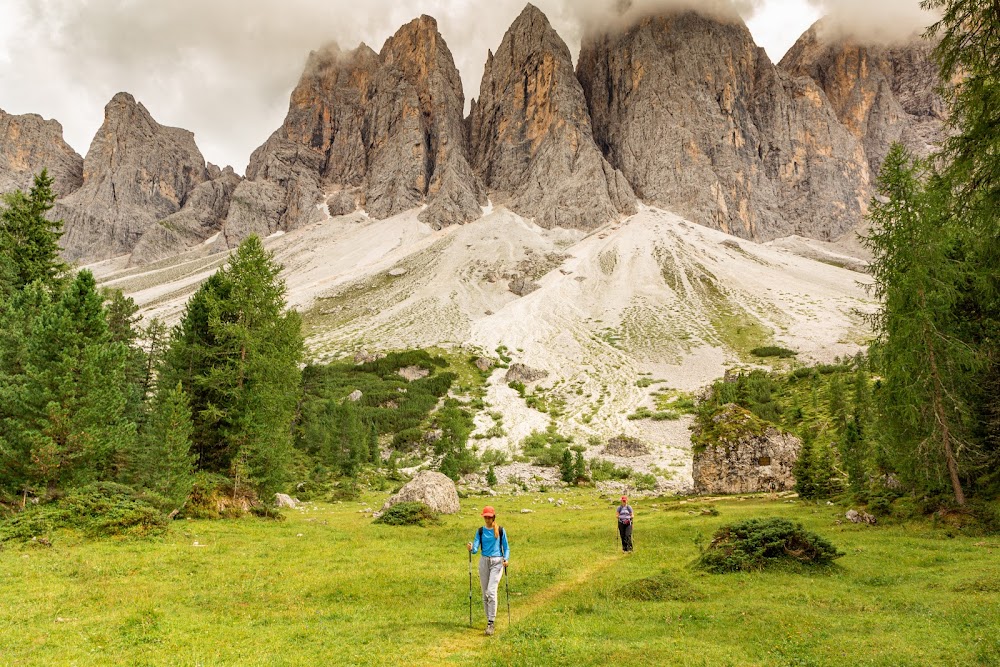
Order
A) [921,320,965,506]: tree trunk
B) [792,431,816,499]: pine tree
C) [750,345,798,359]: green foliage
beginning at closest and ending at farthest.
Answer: [921,320,965,506]: tree trunk, [792,431,816,499]: pine tree, [750,345,798,359]: green foliage

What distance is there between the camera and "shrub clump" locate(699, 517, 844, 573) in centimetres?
1315

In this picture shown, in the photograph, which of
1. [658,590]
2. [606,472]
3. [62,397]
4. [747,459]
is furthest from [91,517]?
[606,472]

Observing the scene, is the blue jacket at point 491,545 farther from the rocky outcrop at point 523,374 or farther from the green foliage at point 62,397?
the rocky outcrop at point 523,374

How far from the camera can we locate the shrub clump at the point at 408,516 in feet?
76.3

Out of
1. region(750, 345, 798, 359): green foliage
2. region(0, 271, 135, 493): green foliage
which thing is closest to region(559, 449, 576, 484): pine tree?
region(0, 271, 135, 493): green foliage

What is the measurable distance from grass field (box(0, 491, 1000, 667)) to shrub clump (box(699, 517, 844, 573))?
0.51 meters

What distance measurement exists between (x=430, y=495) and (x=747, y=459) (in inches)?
749

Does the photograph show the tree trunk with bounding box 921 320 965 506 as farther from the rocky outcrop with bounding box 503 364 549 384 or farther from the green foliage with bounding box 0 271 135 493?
the rocky outcrop with bounding box 503 364 549 384

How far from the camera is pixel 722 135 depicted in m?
178

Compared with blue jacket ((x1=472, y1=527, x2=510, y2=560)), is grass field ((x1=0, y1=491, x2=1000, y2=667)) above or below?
below

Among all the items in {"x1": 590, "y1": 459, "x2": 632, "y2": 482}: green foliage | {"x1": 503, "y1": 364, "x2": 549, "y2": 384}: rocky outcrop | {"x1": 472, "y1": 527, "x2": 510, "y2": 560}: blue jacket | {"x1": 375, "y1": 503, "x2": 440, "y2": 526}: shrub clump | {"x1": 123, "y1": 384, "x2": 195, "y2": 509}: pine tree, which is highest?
{"x1": 503, "y1": 364, "x2": 549, "y2": 384}: rocky outcrop

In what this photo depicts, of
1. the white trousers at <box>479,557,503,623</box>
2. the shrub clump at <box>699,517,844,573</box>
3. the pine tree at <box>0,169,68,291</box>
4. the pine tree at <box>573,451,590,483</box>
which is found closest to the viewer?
the white trousers at <box>479,557,503,623</box>

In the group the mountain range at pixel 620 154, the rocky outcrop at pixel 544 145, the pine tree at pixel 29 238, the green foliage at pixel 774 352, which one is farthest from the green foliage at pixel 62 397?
the mountain range at pixel 620 154

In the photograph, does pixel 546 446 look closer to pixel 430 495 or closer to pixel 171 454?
pixel 430 495
